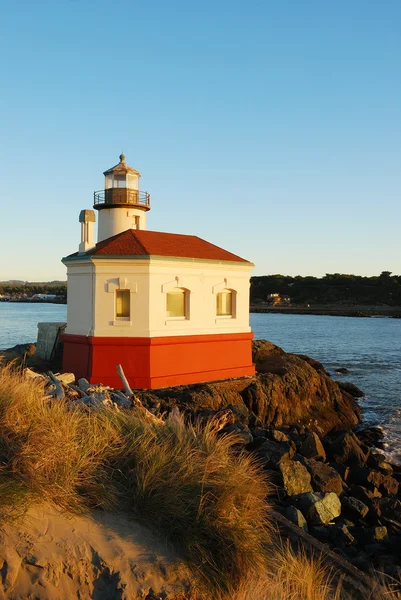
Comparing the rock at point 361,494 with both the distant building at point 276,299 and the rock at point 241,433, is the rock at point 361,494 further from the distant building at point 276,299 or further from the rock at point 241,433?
the distant building at point 276,299

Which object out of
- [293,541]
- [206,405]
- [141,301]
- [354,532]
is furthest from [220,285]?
[293,541]

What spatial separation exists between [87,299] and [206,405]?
4.21 m

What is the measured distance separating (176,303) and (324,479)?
7.46 m

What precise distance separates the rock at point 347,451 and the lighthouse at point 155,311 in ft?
15.6

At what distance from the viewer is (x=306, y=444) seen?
10797mm

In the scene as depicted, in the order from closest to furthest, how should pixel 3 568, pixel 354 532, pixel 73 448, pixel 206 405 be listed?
pixel 3 568 < pixel 73 448 < pixel 354 532 < pixel 206 405

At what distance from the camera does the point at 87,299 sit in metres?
14.7

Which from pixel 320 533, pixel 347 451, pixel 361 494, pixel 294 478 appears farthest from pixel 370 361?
pixel 320 533

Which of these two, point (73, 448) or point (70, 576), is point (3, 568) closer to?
point (70, 576)

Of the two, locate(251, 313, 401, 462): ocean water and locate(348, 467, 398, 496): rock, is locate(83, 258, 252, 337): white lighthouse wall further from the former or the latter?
locate(251, 313, 401, 462): ocean water

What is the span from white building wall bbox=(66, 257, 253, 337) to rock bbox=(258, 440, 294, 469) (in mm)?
5722

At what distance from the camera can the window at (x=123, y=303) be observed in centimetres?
1455

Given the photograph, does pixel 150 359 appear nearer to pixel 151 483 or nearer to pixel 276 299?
pixel 151 483

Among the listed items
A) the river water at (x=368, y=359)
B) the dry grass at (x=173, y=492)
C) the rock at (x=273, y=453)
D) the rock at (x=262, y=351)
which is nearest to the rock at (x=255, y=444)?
the rock at (x=273, y=453)
